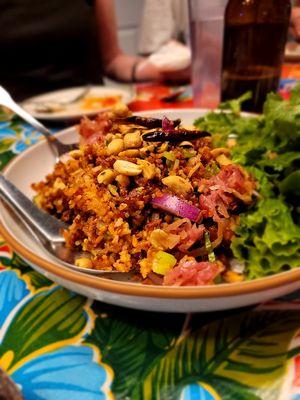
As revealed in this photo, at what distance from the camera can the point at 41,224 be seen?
1.04 metres

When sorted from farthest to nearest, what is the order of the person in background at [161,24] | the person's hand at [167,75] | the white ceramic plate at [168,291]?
1. the person in background at [161,24]
2. the person's hand at [167,75]
3. the white ceramic plate at [168,291]

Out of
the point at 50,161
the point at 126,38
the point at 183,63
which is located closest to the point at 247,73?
the point at 183,63

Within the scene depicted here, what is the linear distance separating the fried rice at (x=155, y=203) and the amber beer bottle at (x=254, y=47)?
2.53ft

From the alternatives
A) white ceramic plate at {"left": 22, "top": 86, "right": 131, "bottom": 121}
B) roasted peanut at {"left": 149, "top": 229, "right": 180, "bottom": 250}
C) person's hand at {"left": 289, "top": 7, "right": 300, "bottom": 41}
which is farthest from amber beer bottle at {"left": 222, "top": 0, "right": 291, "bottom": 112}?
roasted peanut at {"left": 149, "top": 229, "right": 180, "bottom": 250}

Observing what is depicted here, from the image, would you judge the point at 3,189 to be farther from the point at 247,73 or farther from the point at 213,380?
the point at 247,73

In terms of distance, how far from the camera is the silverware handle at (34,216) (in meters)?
1.03

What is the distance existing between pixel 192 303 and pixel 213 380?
0.16 meters

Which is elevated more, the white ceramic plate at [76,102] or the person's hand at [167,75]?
the person's hand at [167,75]

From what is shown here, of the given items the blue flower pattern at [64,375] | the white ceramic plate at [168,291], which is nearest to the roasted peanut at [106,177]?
the white ceramic plate at [168,291]

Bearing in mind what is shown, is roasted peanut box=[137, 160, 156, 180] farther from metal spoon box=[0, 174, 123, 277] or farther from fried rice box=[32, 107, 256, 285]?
metal spoon box=[0, 174, 123, 277]

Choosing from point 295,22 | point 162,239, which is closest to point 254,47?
point 295,22

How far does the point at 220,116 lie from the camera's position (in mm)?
1528

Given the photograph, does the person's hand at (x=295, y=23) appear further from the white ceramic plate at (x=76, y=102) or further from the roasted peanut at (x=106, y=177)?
the roasted peanut at (x=106, y=177)

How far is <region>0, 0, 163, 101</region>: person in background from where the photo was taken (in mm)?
3096
